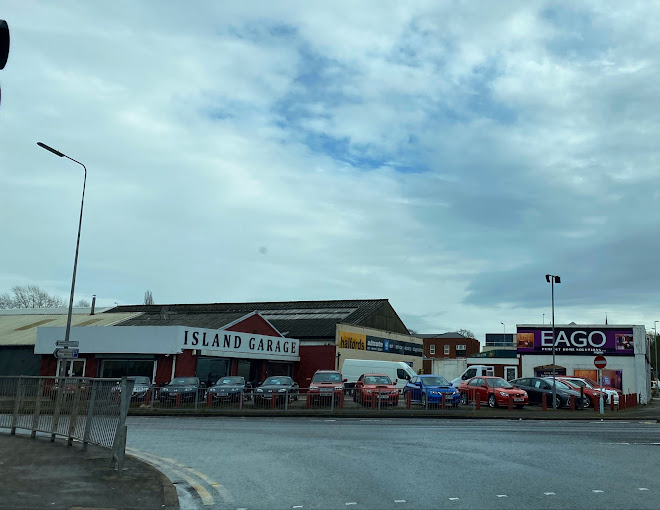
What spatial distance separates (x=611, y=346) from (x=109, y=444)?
43.3 meters

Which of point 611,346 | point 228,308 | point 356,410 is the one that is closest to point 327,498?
point 356,410

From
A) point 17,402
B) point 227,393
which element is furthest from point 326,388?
point 17,402

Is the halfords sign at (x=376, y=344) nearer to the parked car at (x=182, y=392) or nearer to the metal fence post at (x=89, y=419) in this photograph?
the parked car at (x=182, y=392)

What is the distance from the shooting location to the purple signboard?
1870 inches

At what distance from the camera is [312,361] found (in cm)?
5066

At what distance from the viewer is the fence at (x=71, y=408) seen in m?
11.2

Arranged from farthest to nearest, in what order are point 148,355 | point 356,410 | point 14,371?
1. point 14,371
2. point 148,355
3. point 356,410

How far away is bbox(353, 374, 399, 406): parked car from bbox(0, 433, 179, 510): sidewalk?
62.6 ft

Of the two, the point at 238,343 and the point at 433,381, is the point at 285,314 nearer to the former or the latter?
the point at 238,343

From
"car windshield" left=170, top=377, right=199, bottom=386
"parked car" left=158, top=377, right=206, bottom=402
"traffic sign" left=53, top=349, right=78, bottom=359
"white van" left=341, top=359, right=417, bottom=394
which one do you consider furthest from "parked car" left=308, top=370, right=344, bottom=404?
"traffic sign" left=53, top=349, right=78, bottom=359

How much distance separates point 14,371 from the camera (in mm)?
47062

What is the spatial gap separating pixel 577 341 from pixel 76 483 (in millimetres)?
44614

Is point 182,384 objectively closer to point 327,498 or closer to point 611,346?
point 327,498

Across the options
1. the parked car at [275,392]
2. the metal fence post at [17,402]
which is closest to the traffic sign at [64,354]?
the parked car at [275,392]
